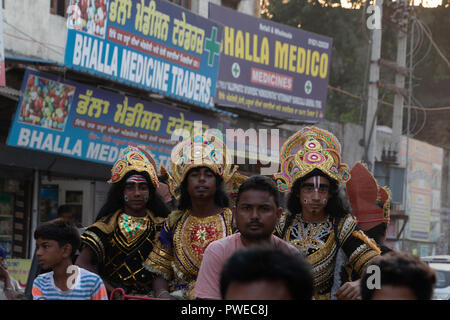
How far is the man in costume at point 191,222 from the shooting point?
5.09 meters

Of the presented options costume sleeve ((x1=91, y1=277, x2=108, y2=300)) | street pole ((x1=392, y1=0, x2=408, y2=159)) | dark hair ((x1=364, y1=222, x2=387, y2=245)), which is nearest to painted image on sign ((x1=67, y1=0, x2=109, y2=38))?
dark hair ((x1=364, y1=222, x2=387, y2=245))

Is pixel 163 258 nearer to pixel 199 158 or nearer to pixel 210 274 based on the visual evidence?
pixel 199 158

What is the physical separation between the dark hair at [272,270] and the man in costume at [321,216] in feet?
7.29

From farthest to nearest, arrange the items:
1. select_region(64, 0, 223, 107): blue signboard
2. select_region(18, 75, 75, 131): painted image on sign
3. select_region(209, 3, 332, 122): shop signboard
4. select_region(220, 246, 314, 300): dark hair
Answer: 1. select_region(209, 3, 332, 122): shop signboard
2. select_region(64, 0, 223, 107): blue signboard
3. select_region(18, 75, 75, 131): painted image on sign
4. select_region(220, 246, 314, 300): dark hair

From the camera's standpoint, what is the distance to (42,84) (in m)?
11.1

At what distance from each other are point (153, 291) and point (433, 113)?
26.7m

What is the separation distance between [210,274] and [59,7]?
34.5ft

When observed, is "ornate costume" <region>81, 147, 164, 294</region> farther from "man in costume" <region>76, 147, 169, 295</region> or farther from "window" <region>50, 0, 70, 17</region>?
"window" <region>50, 0, 70, 17</region>

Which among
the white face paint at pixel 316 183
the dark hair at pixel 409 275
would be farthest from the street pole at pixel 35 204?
the dark hair at pixel 409 275

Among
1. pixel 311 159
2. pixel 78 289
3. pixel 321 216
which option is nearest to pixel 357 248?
pixel 321 216

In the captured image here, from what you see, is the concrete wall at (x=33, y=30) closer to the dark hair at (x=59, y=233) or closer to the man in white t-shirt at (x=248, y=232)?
the dark hair at (x=59, y=233)

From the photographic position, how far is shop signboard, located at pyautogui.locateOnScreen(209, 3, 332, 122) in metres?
15.9

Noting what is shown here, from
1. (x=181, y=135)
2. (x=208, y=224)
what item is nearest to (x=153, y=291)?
(x=208, y=224)

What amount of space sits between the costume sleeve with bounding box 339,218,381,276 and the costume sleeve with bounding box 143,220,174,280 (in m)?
1.20
